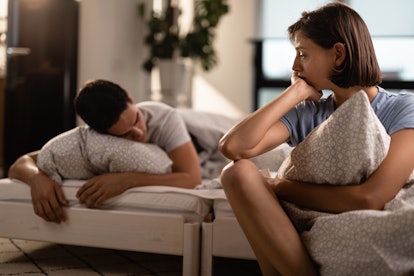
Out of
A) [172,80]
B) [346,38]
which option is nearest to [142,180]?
[346,38]

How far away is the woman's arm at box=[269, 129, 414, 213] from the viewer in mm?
1358

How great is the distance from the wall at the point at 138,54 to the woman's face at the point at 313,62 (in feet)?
10.0

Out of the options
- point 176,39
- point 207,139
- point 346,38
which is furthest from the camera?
point 176,39

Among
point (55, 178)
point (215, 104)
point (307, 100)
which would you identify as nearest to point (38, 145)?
point (215, 104)

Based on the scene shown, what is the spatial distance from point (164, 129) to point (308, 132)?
0.69 metres

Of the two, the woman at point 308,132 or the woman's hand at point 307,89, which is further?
the woman's hand at point 307,89

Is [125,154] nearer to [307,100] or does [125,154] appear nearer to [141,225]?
[141,225]

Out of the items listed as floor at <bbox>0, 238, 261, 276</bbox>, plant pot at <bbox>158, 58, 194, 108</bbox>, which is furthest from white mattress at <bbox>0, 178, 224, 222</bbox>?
plant pot at <bbox>158, 58, 194, 108</bbox>

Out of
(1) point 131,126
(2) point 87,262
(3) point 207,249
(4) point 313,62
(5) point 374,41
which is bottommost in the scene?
(2) point 87,262

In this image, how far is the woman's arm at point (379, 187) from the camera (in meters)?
1.36

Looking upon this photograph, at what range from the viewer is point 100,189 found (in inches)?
74.5

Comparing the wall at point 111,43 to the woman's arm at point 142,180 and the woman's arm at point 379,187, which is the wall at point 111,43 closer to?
the woman's arm at point 142,180

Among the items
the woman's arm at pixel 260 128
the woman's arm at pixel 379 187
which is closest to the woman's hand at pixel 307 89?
the woman's arm at pixel 260 128

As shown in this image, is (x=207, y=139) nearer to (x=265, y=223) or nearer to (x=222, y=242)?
(x=222, y=242)
